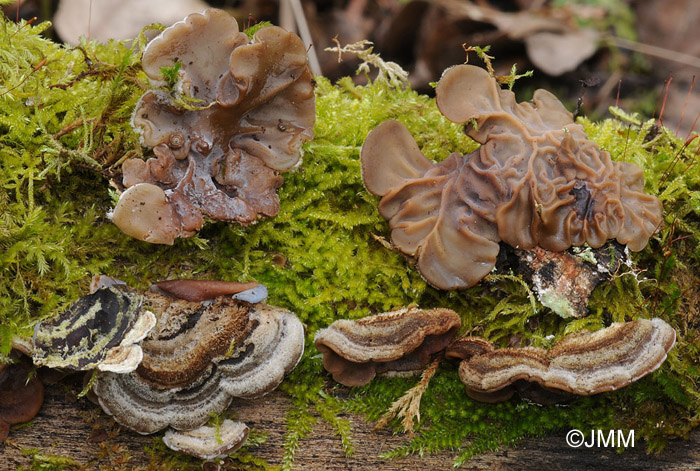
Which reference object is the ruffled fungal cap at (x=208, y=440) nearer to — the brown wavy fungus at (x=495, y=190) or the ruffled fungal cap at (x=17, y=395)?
the ruffled fungal cap at (x=17, y=395)

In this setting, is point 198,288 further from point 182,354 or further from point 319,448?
point 319,448

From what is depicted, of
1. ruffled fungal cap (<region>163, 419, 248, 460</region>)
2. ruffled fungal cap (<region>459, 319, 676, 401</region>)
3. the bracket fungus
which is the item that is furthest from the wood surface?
the bracket fungus

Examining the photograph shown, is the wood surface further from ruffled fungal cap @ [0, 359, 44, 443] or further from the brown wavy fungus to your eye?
the brown wavy fungus

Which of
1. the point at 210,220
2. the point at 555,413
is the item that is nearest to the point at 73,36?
the point at 210,220

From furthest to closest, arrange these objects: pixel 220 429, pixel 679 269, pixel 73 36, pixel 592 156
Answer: pixel 73 36, pixel 679 269, pixel 592 156, pixel 220 429

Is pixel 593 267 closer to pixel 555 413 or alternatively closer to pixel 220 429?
pixel 555 413

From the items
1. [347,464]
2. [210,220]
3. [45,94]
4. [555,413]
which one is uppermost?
[45,94]

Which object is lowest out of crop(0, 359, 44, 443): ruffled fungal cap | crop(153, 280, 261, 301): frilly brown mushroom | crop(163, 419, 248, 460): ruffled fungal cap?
crop(163, 419, 248, 460): ruffled fungal cap
